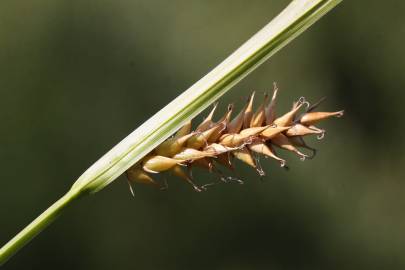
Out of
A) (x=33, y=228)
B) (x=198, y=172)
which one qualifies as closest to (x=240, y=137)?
(x=33, y=228)

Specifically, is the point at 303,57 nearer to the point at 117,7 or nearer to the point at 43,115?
the point at 117,7

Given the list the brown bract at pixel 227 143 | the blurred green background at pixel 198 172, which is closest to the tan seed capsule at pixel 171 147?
the brown bract at pixel 227 143

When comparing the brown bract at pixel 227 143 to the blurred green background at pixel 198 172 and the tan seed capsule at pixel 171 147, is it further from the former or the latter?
the blurred green background at pixel 198 172

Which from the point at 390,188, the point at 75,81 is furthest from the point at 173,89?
the point at 390,188

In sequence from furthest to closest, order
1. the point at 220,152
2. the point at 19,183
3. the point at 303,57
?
the point at 303,57, the point at 19,183, the point at 220,152

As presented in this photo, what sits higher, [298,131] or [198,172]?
[198,172]

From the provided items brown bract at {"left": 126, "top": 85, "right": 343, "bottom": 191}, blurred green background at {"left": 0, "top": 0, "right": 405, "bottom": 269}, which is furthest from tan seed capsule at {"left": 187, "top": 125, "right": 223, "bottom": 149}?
blurred green background at {"left": 0, "top": 0, "right": 405, "bottom": 269}

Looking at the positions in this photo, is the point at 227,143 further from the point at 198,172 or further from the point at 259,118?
the point at 198,172
